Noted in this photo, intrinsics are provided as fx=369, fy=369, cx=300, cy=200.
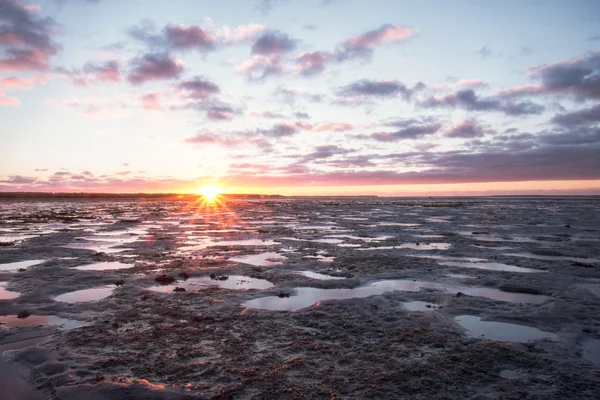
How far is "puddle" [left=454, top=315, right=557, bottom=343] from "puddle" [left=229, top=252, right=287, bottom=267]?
9391 millimetres

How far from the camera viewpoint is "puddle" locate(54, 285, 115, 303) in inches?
444

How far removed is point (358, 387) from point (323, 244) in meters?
17.5

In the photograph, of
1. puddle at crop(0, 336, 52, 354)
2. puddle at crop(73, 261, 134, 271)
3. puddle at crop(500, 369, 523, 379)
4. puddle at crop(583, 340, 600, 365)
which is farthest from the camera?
puddle at crop(73, 261, 134, 271)

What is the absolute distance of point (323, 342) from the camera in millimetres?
7957

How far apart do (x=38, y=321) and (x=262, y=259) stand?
1027 cm

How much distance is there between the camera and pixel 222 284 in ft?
43.4

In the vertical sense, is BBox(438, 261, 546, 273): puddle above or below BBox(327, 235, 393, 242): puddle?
above

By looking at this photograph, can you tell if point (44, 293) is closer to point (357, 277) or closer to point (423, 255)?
point (357, 277)

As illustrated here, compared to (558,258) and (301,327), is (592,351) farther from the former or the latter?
(558,258)

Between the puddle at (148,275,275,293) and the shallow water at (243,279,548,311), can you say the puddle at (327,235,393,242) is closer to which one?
the shallow water at (243,279,548,311)

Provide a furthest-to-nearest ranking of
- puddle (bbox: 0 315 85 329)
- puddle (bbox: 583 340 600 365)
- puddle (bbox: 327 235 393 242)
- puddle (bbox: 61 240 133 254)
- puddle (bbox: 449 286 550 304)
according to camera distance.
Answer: puddle (bbox: 327 235 393 242) < puddle (bbox: 61 240 133 254) < puddle (bbox: 449 286 550 304) < puddle (bbox: 0 315 85 329) < puddle (bbox: 583 340 600 365)

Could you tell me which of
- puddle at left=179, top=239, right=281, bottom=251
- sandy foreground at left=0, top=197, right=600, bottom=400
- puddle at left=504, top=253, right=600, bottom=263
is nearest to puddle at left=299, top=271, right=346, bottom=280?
sandy foreground at left=0, top=197, right=600, bottom=400

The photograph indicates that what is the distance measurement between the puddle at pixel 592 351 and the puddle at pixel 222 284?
343 inches

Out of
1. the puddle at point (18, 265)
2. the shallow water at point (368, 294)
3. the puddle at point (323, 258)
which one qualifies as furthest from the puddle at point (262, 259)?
the puddle at point (18, 265)
